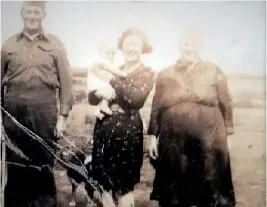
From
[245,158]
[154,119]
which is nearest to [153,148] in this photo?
[154,119]

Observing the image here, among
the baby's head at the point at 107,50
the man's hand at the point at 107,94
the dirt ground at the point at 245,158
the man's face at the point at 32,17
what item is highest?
the man's face at the point at 32,17

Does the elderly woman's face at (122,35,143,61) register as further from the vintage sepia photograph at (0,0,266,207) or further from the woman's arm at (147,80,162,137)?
the woman's arm at (147,80,162,137)

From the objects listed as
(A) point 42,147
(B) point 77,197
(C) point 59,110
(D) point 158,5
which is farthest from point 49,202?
(D) point 158,5

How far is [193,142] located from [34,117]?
0.69 m

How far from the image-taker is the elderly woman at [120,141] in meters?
1.68

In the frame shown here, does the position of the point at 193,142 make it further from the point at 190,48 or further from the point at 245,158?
the point at 190,48

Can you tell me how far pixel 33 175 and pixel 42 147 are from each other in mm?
127

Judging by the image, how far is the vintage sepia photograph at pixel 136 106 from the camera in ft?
5.49

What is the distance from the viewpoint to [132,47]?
1.70m

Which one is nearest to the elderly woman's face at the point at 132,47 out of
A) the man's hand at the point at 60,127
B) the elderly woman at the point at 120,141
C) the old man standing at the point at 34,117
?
the elderly woman at the point at 120,141

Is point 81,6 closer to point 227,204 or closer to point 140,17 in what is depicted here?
point 140,17

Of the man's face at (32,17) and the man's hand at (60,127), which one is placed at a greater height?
the man's face at (32,17)

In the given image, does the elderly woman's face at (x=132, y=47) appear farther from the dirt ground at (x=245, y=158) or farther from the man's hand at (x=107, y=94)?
the dirt ground at (x=245, y=158)

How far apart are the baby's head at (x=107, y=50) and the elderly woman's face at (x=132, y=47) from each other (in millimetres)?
44
